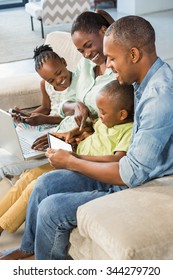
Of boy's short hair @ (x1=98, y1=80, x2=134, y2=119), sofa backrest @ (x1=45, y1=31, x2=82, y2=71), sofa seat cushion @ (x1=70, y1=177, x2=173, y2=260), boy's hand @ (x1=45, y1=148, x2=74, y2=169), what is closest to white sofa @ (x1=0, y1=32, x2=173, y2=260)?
sofa seat cushion @ (x1=70, y1=177, x2=173, y2=260)

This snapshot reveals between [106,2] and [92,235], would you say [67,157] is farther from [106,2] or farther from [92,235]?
[106,2]

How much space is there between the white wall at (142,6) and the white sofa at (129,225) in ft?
22.3

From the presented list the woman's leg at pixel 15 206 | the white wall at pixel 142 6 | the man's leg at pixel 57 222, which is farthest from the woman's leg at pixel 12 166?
the white wall at pixel 142 6

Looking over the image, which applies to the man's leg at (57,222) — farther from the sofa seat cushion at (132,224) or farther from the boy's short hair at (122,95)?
the boy's short hair at (122,95)

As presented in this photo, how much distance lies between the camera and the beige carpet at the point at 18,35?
21.3 feet

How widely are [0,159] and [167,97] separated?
3.73 feet

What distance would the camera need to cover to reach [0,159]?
2.66m

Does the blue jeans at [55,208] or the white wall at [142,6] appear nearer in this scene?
the blue jeans at [55,208]

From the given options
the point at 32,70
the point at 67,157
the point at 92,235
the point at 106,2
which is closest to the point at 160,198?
the point at 92,235

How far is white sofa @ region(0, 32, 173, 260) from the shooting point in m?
1.62

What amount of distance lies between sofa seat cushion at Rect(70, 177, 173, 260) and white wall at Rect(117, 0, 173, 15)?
6.86 meters

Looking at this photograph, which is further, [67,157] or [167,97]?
[67,157]

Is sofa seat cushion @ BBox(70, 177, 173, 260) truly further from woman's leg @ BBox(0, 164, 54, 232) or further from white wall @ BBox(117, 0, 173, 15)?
white wall @ BBox(117, 0, 173, 15)

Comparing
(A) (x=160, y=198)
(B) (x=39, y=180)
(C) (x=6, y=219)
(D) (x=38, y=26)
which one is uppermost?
(A) (x=160, y=198)
